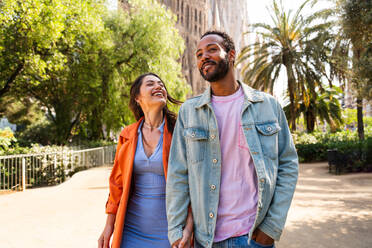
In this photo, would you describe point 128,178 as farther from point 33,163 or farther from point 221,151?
point 33,163

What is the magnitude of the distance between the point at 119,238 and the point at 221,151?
110 cm

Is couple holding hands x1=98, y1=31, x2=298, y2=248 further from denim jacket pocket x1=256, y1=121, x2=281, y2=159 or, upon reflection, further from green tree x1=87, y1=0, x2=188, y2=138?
green tree x1=87, y1=0, x2=188, y2=138

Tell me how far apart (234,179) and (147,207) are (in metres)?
0.91

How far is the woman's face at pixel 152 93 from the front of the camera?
8.84ft

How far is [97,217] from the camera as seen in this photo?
6270 millimetres

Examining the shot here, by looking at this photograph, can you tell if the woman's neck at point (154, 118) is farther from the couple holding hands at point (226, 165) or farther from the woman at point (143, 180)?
the couple holding hands at point (226, 165)

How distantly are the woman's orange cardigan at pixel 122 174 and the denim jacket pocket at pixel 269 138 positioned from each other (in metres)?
0.89

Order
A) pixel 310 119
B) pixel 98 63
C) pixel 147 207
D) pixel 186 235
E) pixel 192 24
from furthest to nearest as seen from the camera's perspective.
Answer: pixel 192 24 < pixel 310 119 < pixel 98 63 < pixel 147 207 < pixel 186 235

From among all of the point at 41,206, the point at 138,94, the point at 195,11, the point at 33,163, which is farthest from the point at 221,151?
the point at 195,11

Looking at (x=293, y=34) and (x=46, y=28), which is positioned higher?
(x=293, y=34)

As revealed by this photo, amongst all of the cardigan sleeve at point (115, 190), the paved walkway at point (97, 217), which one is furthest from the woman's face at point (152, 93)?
the paved walkway at point (97, 217)

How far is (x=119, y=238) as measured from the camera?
7.59 ft

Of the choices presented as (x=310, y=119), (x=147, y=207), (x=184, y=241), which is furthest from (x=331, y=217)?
(x=310, y=119)

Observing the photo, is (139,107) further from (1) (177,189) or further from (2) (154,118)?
(1) (177,189)
